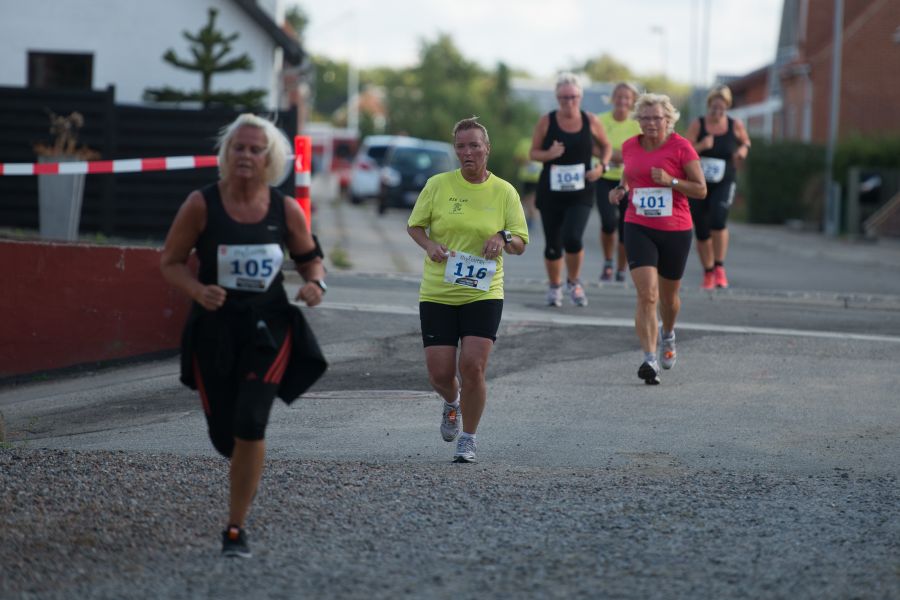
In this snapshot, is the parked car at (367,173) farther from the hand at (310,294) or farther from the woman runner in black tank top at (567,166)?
the hand at (310,294)

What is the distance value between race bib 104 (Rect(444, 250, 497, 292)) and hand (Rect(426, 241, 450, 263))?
0.04 m

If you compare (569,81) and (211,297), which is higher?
(569,81)

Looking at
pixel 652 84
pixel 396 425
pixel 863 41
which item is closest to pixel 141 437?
pixel 396 425

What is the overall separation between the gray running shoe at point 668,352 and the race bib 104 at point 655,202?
1.04m

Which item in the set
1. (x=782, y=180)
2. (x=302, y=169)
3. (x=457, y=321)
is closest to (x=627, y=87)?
(x=302, y=169)

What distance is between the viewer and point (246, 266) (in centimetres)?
582

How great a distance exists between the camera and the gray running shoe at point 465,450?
25.6ft

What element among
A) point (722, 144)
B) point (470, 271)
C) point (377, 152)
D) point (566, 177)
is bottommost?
point (470, 271)

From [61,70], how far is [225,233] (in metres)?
20.4

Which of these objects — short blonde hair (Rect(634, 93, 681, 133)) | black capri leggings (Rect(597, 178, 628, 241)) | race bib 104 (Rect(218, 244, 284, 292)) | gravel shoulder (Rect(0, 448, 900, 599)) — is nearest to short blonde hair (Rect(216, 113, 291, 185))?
race bib 104 (Rect(218, 244, 284, 292))

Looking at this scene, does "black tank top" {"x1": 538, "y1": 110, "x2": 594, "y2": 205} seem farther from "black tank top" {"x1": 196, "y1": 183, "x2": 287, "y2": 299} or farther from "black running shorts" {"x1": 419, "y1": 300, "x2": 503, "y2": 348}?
"black tank top" {"x1": 196, "y1": 183, "x2": 287, "y2": 299}

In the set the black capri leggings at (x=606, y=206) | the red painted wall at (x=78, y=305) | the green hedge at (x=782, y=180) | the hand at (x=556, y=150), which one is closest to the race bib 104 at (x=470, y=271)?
the red painted wall at (x=78, y=305)

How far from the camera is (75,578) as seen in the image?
553 cm

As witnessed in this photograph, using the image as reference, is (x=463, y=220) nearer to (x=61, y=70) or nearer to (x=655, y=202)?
(x=655, y=202)
